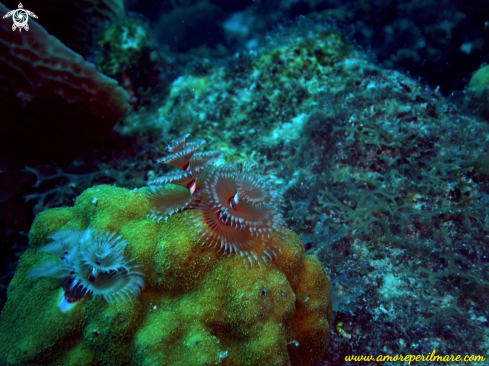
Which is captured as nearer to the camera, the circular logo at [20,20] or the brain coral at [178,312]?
the brain coral at [178,312]

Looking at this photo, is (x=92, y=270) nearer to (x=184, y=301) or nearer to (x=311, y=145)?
(x=184, y=301)

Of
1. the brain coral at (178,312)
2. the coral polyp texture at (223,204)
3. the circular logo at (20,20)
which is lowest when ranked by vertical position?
the brain coral at (178,312)

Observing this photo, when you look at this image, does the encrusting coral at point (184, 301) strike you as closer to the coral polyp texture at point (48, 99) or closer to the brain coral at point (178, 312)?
the brain coral at point (178, 312)

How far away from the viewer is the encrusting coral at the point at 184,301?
6.39 ft

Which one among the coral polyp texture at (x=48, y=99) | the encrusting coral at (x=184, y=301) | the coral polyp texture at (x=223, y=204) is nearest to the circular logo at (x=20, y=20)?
the coral polyp texture at (x=48, y=99)

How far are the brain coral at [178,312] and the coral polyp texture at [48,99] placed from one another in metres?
2.07

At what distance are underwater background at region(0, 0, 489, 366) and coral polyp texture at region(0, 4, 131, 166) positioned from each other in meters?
0.02

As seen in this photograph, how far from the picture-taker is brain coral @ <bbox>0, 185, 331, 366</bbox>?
1.94 metres

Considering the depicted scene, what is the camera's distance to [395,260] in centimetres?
302

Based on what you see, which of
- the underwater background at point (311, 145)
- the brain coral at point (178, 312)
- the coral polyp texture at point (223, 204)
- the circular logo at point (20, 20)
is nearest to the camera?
the brain coral at point (178, 312)

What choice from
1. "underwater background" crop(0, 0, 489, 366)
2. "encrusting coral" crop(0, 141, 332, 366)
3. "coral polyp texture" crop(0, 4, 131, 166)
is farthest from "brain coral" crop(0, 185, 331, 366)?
"coral polyp texture" crop(0, 4, 131, 166)

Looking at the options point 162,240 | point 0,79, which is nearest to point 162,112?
point 0,79

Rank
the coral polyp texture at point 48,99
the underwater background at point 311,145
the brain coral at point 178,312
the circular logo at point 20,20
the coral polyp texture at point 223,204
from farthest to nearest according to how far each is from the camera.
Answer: the coral polyp texture at point 48,99, the circular logo at point 20,20, the underwater background at point 311,145, the coral polyp texture at point 223,204, the brain coral at point 178,312

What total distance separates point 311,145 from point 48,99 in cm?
328
